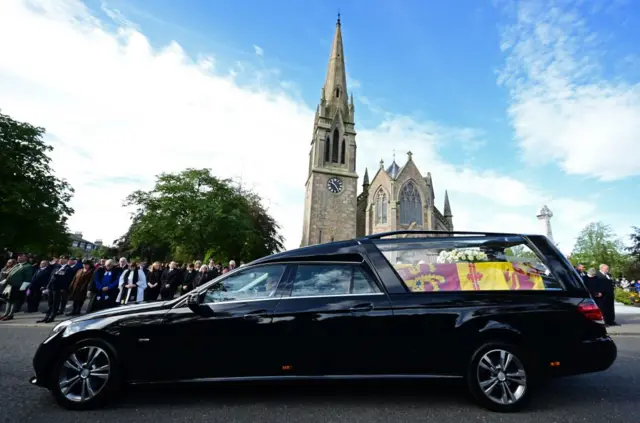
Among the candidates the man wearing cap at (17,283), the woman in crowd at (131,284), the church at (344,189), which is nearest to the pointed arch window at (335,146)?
the church at (344,189)

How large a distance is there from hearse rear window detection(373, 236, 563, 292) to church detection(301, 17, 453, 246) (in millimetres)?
32150

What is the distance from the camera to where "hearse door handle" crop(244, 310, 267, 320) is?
346 cm

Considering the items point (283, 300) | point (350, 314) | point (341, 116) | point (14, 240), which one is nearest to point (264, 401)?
point (283, 300)

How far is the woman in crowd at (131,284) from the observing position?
10.5 meters

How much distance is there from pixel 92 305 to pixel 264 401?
9.76 meters

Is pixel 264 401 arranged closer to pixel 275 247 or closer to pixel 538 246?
pixel 538 246

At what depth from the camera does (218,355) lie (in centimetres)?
342

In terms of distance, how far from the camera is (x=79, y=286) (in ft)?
34.9

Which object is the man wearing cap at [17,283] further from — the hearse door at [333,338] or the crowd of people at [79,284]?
the hearse door at [333,338]

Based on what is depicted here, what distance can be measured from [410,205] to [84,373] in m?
43.2

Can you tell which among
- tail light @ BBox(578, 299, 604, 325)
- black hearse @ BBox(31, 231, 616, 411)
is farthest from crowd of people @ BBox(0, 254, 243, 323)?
tail light @ BBox(578, 299, 604, 325)

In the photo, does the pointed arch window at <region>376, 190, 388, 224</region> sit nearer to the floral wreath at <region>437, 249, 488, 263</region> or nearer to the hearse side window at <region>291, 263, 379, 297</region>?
the floral wreath at <region>437, 249, 488, 263</region>

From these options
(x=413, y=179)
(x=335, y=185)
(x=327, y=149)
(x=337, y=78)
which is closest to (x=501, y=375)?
(x=335, y=185)

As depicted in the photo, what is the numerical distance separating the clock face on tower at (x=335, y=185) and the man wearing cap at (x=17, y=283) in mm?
30430
